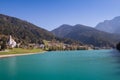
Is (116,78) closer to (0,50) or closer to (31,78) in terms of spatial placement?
(31,78)

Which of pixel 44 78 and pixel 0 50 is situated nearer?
pixel 44 78

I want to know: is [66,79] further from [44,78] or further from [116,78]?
[116,78]

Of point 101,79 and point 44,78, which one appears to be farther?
point 44,78

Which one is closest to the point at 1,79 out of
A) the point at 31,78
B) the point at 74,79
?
the point at 31,78

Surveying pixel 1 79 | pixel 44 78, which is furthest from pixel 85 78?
pixel 1 79

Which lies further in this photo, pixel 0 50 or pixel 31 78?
pixel 0 50

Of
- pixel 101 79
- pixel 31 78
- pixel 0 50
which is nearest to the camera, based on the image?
pixel 101 79

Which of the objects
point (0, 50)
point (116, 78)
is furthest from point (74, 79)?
point (0, 50)

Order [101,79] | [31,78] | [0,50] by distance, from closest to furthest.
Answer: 1. [101,79]
2. [31,78]
3. [0,50]

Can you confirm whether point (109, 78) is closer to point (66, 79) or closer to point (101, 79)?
point (101, 79)
